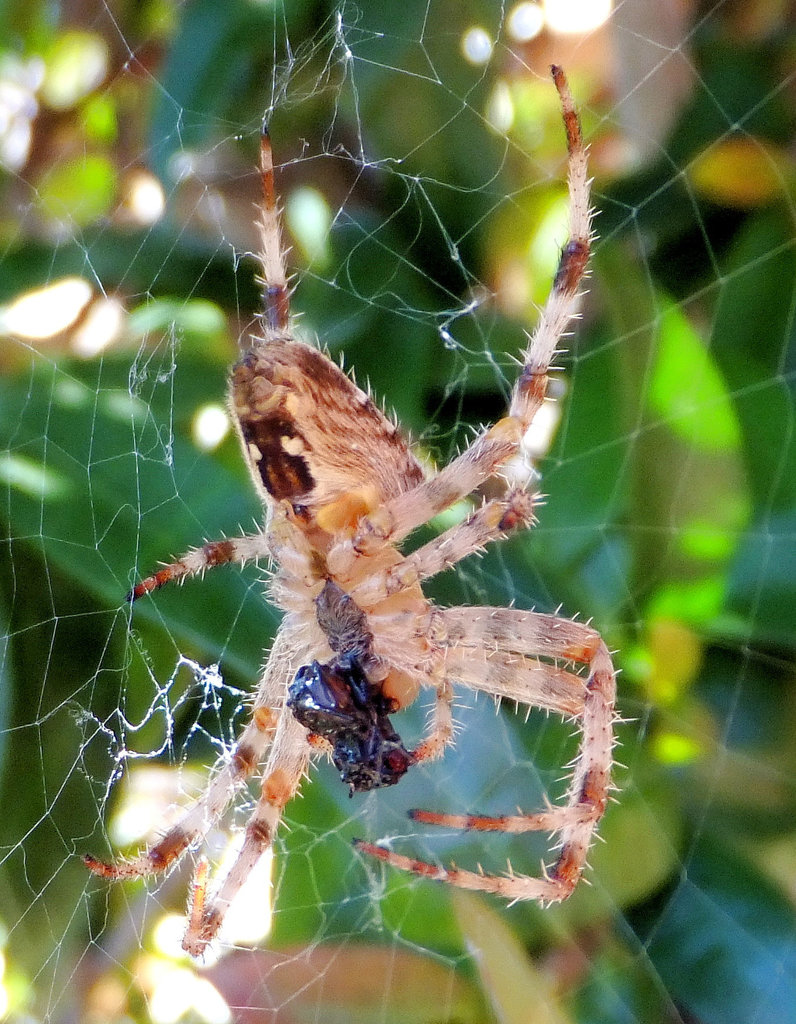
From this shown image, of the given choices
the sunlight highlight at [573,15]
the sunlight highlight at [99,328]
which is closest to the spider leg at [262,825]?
the sunlight highlight at [99,328]

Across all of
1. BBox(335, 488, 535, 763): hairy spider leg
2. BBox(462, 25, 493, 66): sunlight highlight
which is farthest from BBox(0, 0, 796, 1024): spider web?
BBox(335, 488, 535, 763): hairy spider leg

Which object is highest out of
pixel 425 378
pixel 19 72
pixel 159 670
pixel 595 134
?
pixel 19 72

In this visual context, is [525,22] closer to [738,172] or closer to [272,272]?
[738,172]

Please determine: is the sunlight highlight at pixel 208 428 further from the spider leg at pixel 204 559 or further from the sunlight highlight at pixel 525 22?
the sunlight highlight at pixel 525 22

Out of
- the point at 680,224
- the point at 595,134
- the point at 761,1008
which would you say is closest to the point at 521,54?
the point at 595,134

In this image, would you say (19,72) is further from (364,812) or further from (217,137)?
(364,812)

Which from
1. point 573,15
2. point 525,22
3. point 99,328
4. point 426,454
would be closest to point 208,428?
point 99,328
